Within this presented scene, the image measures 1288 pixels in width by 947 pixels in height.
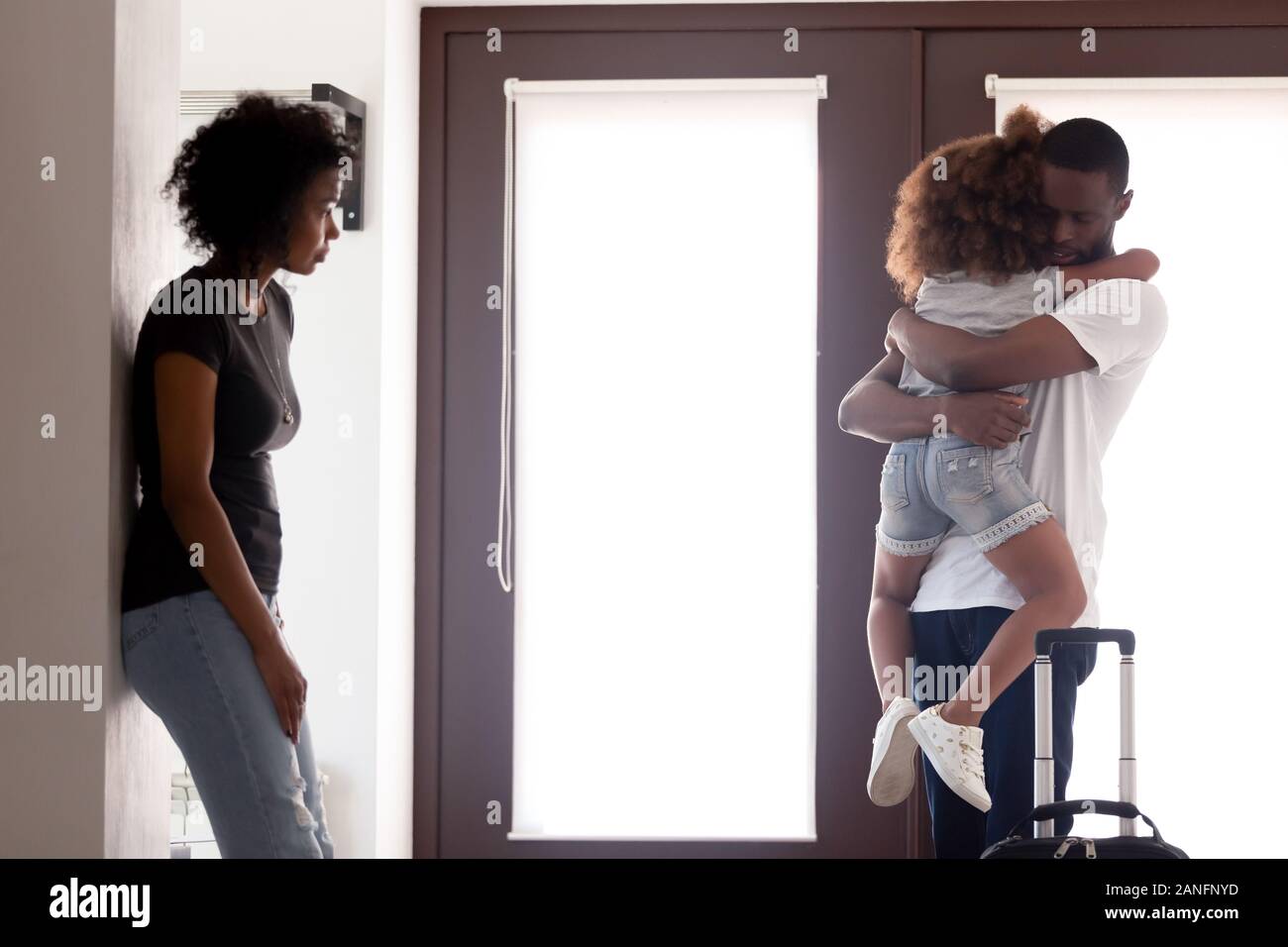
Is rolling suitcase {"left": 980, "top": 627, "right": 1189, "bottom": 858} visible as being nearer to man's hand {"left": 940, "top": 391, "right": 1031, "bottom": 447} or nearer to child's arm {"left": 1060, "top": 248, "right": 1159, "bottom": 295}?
man's hand {"left": 940, "top": 391, "right": 1031, "bottom": 447}

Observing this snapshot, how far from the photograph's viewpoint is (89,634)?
1.23m

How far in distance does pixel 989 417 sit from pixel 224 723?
101 centimetres

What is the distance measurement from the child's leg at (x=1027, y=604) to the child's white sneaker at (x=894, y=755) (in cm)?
9

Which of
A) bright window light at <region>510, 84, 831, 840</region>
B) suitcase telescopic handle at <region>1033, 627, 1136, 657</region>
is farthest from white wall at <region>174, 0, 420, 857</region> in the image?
suitcase telescopic handle at <region>1033, 627, 1136, 657</region>

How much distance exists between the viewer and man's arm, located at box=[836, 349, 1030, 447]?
1.48 metres

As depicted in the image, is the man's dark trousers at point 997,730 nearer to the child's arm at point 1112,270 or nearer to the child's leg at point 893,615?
the child's leg at point 893,615

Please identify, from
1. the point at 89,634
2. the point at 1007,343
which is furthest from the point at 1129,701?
the point at 89,634

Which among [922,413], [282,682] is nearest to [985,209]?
[922,413]

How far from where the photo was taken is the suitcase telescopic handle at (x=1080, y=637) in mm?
1356

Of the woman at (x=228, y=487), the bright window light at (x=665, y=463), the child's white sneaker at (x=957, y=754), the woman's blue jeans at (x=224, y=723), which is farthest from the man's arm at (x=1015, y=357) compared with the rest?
the bright window light at (x=665, y=463)

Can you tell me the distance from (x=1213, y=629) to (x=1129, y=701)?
140 cm

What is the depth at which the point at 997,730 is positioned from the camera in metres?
1.55

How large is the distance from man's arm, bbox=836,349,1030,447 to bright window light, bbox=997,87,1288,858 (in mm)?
1194

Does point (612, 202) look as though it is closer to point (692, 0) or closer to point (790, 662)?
point (692, 0)
